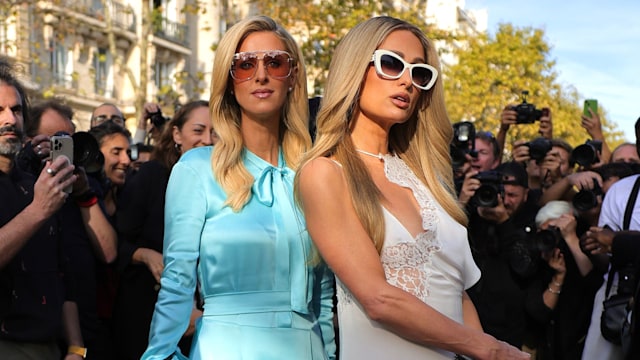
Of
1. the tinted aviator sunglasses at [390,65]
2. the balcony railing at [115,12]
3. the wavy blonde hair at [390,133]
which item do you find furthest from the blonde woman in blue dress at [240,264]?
the balcony railing at [115,12]

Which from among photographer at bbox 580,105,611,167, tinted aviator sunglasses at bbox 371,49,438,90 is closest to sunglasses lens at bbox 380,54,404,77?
tinted aviator sunglasses at bbox 371,49,438,90

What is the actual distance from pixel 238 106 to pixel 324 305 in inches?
36.7

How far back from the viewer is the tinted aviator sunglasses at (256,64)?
344cm

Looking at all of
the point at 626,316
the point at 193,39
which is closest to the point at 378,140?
the point at 626,316

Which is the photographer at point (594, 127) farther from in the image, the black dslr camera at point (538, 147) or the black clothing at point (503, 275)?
the black clothing at point (503, 275)

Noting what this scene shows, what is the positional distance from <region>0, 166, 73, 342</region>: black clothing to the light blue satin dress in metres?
1.10

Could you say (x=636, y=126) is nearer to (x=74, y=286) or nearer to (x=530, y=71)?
(x=74, y=286)

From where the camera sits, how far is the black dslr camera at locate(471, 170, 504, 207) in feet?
19.6

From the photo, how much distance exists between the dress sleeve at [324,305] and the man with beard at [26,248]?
136 centimetres

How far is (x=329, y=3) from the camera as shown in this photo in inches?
805

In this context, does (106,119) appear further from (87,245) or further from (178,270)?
(178,270)

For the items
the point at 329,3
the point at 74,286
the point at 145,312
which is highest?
the point at 329,3

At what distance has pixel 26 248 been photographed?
405 cm

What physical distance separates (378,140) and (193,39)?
36.7 meters
